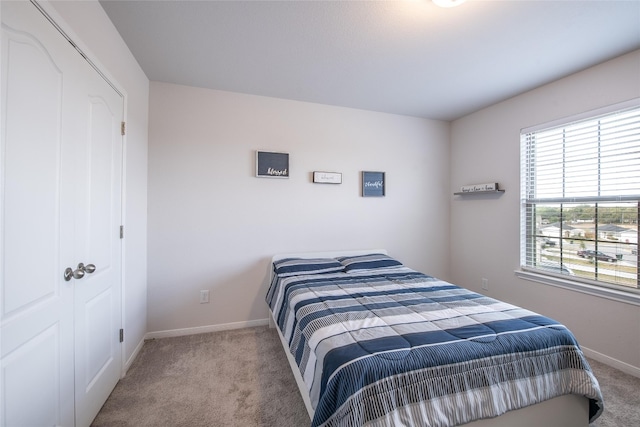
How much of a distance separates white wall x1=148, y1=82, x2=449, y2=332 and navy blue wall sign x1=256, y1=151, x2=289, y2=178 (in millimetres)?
76

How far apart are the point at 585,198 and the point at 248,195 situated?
3229 mm

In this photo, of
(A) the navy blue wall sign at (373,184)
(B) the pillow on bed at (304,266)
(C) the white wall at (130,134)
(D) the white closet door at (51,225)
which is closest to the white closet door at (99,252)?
(D) the white closet door at (51,225)

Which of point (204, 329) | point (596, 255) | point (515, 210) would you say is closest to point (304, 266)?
point (204, 329)

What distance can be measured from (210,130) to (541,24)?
9.40 feet

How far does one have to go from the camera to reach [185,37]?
75.0 inches

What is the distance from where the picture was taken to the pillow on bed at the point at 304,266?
2518mm

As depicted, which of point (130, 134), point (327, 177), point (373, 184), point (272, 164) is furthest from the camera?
point (373, 184)

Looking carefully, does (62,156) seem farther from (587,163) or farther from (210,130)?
(587,163)

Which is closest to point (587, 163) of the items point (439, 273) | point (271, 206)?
point (439, 273)

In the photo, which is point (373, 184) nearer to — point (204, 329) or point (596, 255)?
point (596, 255)

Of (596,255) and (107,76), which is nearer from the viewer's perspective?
(107,76)

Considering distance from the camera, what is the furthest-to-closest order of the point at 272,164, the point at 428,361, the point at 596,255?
the point at 272,164, the point at 596,255, the point at 428,361

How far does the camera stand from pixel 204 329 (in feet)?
8.77

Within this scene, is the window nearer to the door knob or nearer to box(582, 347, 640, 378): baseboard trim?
box(582, 347, 640, 378): baseboard trim
